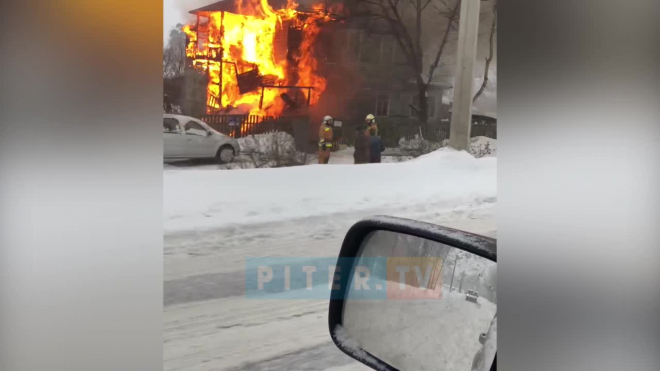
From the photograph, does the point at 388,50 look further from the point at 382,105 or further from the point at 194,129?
the point at 194,129

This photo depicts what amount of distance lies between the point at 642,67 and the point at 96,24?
54cm

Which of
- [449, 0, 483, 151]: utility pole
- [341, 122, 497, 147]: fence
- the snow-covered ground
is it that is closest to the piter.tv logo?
the snow-covered ground

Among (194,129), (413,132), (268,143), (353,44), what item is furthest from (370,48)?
Result: (194,129)

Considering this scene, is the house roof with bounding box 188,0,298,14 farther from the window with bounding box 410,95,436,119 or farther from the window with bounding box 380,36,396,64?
the window with bounding box 410,95,436,119

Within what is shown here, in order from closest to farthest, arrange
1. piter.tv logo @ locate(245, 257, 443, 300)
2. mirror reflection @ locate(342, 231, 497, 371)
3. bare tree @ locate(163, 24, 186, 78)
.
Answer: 1. mirror reflection @ locate(342, 231, 497, 371)
2. piter.tv logo @ locate(245, 257, 443, 300)
3. bare tree @ locate(163, 24, 186, 78)

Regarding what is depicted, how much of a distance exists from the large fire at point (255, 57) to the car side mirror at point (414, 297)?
3.02 m

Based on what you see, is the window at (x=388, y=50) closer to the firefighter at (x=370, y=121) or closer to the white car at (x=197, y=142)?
the firefighter at (x=370, y=121)

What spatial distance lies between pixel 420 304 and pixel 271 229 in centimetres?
258

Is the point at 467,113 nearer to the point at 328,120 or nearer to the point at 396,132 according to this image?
the point at 396,132

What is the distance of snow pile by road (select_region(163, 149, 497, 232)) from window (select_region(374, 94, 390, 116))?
1.41ft

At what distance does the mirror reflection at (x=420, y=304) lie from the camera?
0.72 meters

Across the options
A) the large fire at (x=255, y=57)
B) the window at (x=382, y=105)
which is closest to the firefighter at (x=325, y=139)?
the large fire at (x=255, y=57)

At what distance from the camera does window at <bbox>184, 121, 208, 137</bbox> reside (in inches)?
148

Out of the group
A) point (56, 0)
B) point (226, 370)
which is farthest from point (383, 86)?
point (56, 0)
